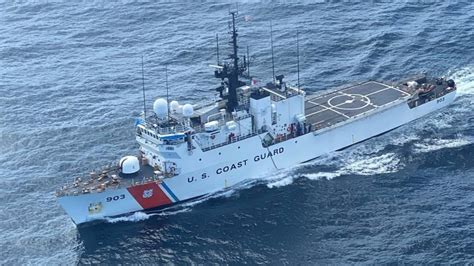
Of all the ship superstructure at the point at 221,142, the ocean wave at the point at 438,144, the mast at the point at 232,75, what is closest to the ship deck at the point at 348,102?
the ship superstructure at the point at 221,142

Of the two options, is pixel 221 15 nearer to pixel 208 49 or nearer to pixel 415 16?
pixel 208 49

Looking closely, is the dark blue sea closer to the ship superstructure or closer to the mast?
the ship superstructure

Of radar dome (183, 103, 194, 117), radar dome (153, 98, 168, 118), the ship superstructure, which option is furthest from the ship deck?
radar dome (153, 98, 168, 118)

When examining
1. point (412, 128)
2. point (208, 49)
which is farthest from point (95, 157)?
point (412, 128)

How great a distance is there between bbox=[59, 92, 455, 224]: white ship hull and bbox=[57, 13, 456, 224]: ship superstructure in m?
0.11

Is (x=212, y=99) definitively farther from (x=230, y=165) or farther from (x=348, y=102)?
(x=230, y=165)

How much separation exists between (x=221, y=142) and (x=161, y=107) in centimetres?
817

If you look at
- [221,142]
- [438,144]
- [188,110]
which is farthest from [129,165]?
[438,144]

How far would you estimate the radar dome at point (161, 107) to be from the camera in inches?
3086

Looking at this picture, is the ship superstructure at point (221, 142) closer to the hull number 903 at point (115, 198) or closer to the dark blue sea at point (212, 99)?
the hull number 903 at point (115, 198)

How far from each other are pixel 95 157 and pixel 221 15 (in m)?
47.9

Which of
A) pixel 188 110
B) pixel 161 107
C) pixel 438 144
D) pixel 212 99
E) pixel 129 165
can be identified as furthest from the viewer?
pixel 212 99

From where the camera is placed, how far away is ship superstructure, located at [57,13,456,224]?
7706 cm

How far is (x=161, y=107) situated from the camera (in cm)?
7850
